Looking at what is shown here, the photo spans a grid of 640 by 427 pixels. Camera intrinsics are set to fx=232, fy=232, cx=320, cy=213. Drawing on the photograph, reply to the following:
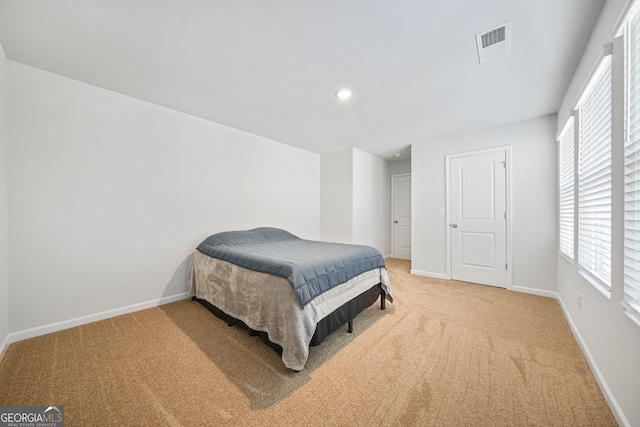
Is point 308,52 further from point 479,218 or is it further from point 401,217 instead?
point 401,217

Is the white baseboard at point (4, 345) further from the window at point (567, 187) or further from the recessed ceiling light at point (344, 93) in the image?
the window at point (567, 187)

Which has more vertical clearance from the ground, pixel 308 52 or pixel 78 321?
pixel 308 52

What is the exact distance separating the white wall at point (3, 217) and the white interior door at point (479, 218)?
Answer: 5145mm

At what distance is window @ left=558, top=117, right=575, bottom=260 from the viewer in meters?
2.37

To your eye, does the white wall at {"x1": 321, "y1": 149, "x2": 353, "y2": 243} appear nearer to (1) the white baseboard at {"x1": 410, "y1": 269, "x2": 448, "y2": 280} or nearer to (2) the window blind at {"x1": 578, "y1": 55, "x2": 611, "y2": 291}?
(1) the white baseboard at {"x1": 410, "y1": 269, "x2": 448, "y2": 280}

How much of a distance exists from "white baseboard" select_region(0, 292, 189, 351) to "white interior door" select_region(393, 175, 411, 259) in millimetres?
4717

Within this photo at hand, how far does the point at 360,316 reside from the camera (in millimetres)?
2523

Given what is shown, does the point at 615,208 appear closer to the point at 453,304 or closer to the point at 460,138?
the point at 453,304

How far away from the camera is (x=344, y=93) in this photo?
254 centimetres

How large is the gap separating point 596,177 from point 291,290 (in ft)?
7.71

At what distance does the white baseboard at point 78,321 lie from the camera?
79.2 inches

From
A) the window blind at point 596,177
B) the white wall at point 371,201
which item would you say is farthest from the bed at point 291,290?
the white wall at point 371,201

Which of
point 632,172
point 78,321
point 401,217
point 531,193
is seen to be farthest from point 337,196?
point 78,321

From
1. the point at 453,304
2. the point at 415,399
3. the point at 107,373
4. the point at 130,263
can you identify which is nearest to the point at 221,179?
the point at 130,263
